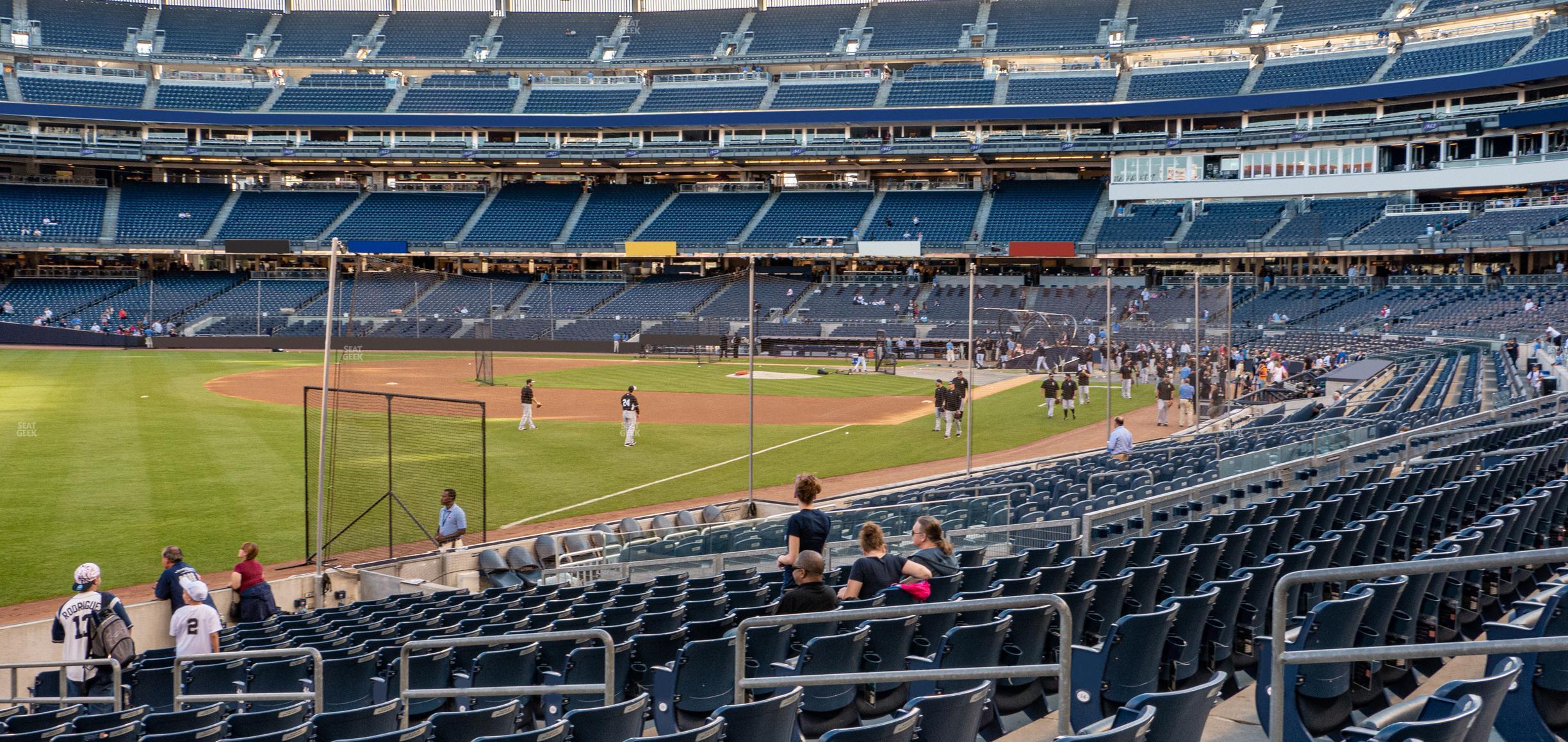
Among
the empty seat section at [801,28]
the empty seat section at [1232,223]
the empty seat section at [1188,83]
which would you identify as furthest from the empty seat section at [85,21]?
the empty seat section at [1232,223]

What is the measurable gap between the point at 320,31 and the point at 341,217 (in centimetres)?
1695

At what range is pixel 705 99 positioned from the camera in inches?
3155

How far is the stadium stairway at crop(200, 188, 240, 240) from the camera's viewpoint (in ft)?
249

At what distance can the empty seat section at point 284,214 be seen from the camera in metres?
76.1

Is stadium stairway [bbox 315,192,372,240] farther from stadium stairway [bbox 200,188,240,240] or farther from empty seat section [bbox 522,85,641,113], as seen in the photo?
empty seat section [bbox 522,85,641,113]

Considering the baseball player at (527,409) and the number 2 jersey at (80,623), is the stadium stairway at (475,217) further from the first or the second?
the number 2 jersey at (80,623)

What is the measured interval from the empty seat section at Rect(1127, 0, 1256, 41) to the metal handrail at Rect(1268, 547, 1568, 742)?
3026 inches

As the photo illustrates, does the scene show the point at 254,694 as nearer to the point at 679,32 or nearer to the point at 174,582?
the point at 174,582

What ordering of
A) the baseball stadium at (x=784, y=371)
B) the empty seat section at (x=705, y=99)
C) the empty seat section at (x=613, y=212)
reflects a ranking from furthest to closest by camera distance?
1. the empty seat section at (x=705, y=99)
2. the empty seat section at (x=613, y=212)
3. the baseball stadium at (x=784, y=371)

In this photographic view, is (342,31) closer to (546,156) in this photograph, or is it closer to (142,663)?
(546,156)

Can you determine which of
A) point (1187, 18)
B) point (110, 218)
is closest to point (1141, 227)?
point (1187, 18)

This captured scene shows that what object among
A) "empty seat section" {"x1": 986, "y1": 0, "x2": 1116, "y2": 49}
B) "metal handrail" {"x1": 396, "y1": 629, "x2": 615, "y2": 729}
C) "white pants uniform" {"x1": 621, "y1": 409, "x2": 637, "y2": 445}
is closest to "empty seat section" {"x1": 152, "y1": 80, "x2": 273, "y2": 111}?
"empty seat section" {"x1": 986, "y1": 0, "x2": 1116, "y2": 49}

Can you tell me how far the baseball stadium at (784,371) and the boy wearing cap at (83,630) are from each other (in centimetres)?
4

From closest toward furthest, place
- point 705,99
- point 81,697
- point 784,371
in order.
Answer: point 81,697 < point 784,371 < point 705,99
